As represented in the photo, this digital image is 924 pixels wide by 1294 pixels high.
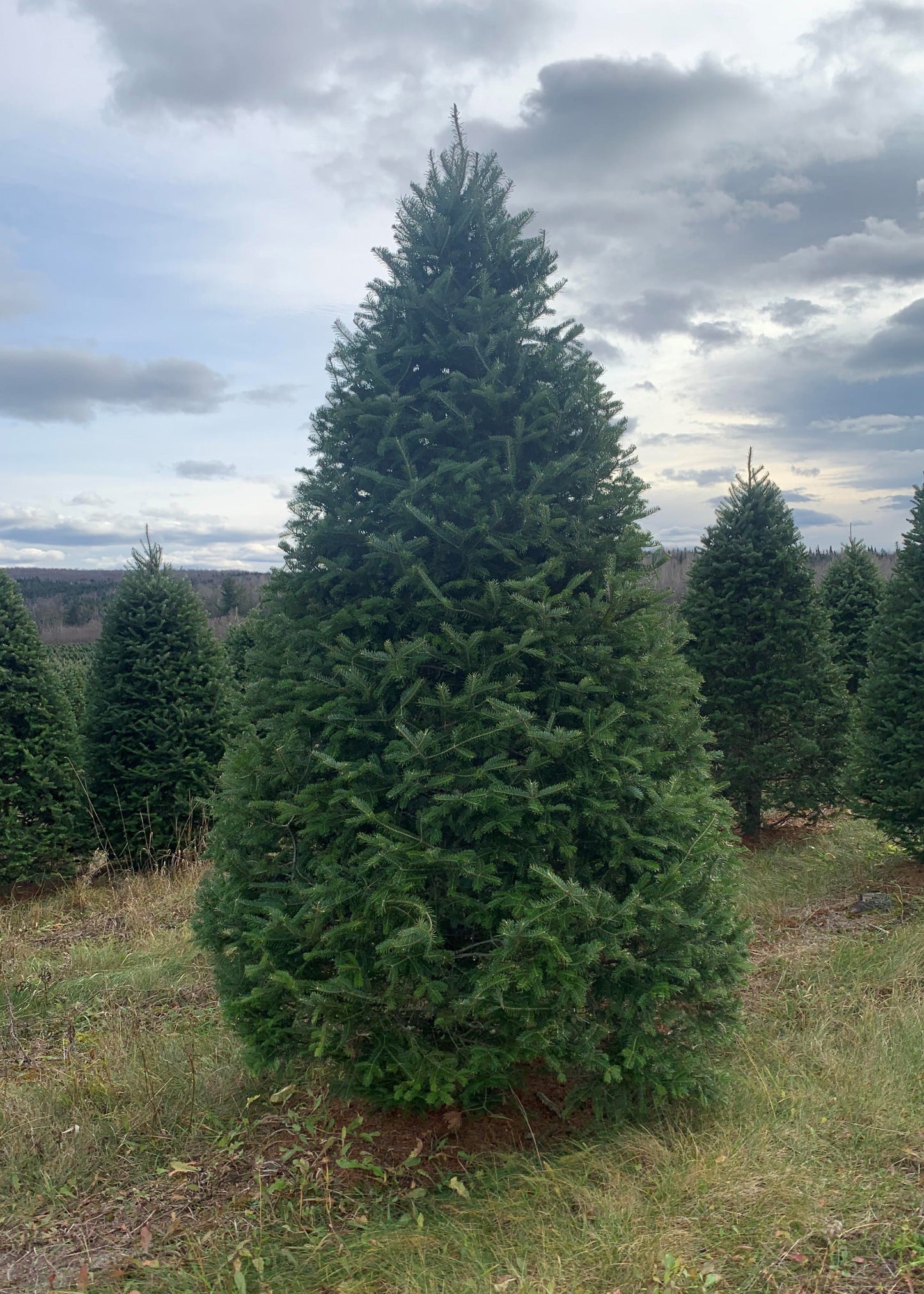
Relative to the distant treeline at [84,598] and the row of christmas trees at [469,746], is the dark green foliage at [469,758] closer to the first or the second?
the row of christmas trees at [469,746]

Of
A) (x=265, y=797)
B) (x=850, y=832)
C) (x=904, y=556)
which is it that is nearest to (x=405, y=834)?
(x=265, y=797)

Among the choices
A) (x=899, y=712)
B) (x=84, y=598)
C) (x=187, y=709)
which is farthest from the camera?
(x=84, y=598)

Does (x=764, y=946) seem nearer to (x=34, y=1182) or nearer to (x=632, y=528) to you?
(x=632, y=528)

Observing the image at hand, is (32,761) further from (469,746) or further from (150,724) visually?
(469,746)

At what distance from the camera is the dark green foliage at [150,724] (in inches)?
394

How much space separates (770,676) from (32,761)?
858 cm

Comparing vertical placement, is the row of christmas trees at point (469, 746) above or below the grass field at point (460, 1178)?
above

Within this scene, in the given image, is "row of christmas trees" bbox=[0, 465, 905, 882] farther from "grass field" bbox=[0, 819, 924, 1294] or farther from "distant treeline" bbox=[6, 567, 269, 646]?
"distant treeline" bbox=[6, 567, 269, 646]

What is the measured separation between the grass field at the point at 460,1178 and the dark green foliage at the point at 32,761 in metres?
4.54

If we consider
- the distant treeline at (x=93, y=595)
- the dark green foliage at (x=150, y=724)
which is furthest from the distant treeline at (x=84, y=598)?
the dark green foliage at (x=150, y=724)

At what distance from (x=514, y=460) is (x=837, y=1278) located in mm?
3525

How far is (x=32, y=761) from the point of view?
9609 millimetres

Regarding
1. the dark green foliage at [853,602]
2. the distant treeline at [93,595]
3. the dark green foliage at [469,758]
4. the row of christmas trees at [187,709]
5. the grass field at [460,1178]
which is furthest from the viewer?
the distant treeline at [93,595]

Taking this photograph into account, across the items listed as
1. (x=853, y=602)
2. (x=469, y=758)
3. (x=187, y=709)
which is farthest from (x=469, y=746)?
(x=853, y=602)
